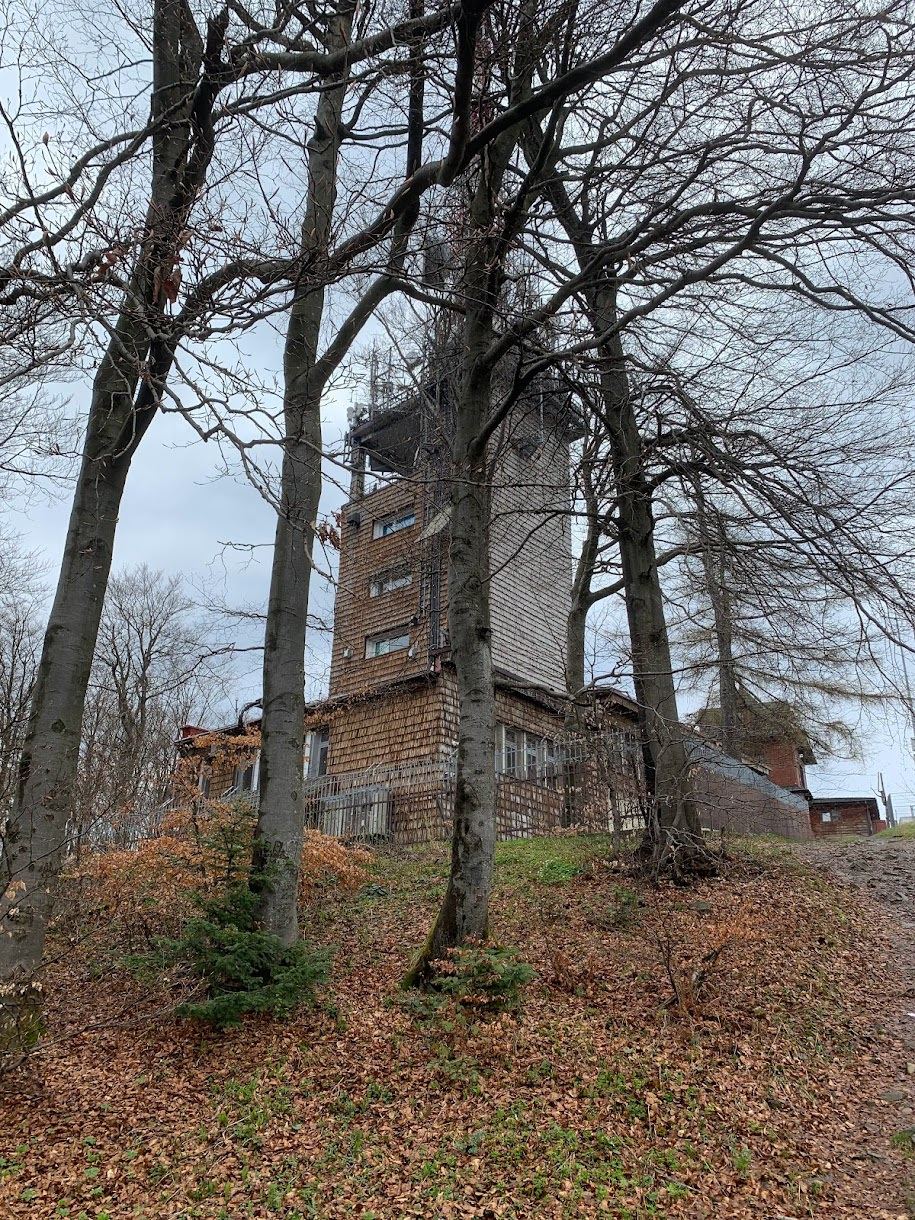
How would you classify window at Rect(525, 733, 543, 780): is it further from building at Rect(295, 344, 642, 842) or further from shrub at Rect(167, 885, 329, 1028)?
shrub at Rect(167, 885, 329, 1028)

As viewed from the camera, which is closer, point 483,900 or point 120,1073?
point 120,1073

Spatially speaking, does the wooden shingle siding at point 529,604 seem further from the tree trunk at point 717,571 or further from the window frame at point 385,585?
the tree trunk at point 717,571

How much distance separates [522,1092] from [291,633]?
4362 mm

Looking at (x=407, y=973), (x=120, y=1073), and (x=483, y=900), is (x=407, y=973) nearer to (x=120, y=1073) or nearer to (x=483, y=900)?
(x=483, y=900)

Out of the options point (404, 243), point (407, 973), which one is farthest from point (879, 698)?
point (404, 243)

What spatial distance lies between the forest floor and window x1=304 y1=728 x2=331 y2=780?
12.5m

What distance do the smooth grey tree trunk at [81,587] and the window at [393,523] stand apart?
48.5ft

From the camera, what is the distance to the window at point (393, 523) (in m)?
21.9

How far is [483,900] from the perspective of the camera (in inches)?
279

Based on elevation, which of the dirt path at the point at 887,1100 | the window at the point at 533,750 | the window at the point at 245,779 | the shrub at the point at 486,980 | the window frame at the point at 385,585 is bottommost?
the dirt path at the point at 887,1100

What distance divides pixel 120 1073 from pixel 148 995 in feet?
4.04

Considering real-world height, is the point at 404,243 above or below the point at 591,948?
above

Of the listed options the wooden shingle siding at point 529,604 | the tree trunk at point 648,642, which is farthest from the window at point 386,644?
the tree trunk at point 648,642

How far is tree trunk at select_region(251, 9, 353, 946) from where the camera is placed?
711 cm
